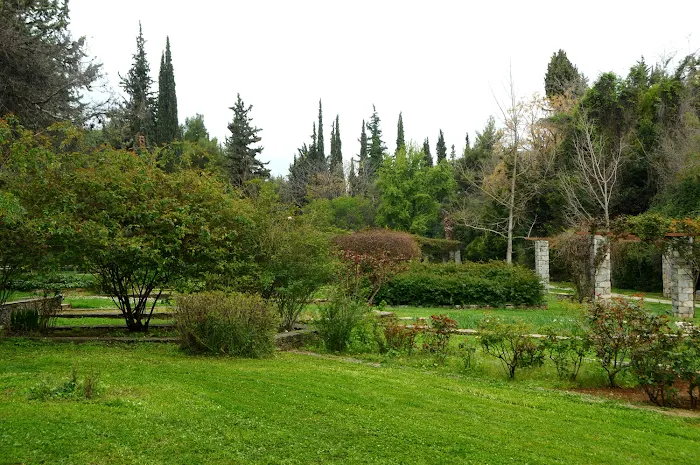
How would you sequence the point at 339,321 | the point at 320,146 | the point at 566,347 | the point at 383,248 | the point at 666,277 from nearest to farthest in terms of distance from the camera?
1. the point at 566,347
2. the point at 339,321
3. the point at 666,277
4. the point at 383,248
5. the point at 320,146

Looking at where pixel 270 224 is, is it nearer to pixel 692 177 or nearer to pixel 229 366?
pixel 229 366

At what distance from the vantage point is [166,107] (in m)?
38.7

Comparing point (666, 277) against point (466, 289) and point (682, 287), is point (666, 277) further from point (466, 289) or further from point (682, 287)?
point (466, 289)

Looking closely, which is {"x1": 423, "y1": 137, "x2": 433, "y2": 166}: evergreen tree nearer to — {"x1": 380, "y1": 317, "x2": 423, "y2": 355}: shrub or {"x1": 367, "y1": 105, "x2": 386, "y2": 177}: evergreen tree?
{"x1": 367, "y1": 105, "x2": 386, "y2": 177}: evergreen tree

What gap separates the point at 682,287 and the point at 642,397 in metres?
10.7

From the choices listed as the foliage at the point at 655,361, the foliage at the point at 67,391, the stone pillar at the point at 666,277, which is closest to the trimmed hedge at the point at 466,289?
the stone pillar at the point at 666,277

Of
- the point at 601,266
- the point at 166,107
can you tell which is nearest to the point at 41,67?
A: the point at 601,266

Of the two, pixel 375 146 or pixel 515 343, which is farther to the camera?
pixel 375 146

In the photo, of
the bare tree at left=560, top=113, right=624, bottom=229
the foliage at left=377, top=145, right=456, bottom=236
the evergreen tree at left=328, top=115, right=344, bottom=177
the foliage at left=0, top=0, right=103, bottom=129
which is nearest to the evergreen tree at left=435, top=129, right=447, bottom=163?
the evergreen tree at left=328, top=115, right=344, bottom=177

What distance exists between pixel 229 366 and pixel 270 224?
4.40 metres

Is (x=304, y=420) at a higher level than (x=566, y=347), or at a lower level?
lower

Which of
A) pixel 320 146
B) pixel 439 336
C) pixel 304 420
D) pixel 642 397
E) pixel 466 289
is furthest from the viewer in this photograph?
pixel 320 146

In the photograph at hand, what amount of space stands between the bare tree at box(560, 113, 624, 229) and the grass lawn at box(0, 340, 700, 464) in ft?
75.1

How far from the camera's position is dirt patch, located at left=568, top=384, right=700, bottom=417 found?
22.4 feet
